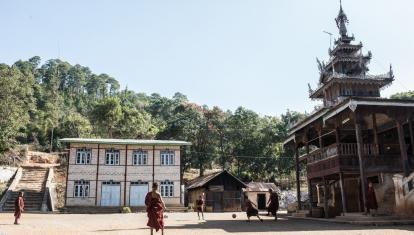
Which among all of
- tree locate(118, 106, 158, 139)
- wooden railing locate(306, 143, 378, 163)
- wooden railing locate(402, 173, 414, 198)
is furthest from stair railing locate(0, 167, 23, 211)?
wooden railing locate(402, 173, 414, 198)

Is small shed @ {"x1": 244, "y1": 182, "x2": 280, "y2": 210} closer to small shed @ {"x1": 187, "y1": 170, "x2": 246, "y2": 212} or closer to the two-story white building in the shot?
small shed @ {"x1": 187, "y1": 170, "x2": 246, "y2": 212}

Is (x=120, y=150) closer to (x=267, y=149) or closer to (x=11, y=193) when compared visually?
(x=11, y=193)

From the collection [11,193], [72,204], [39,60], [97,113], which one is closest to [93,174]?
[72,204]

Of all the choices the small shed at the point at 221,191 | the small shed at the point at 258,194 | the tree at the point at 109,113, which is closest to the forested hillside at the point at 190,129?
the tree at the point at 109,113

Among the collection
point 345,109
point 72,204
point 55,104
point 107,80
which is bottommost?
point 72,204

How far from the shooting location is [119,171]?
33.7 m

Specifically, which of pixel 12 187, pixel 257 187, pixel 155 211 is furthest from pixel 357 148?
pixel 12 187

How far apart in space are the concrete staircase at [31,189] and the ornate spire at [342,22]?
29.7 meters

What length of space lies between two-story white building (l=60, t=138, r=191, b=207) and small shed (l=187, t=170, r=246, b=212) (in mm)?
3554

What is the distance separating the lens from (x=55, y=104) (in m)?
→ 68.2

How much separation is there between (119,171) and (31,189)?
7.96 m

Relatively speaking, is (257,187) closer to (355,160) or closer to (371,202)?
(355,160)

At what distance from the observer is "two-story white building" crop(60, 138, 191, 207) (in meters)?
32.8

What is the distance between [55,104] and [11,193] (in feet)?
130
